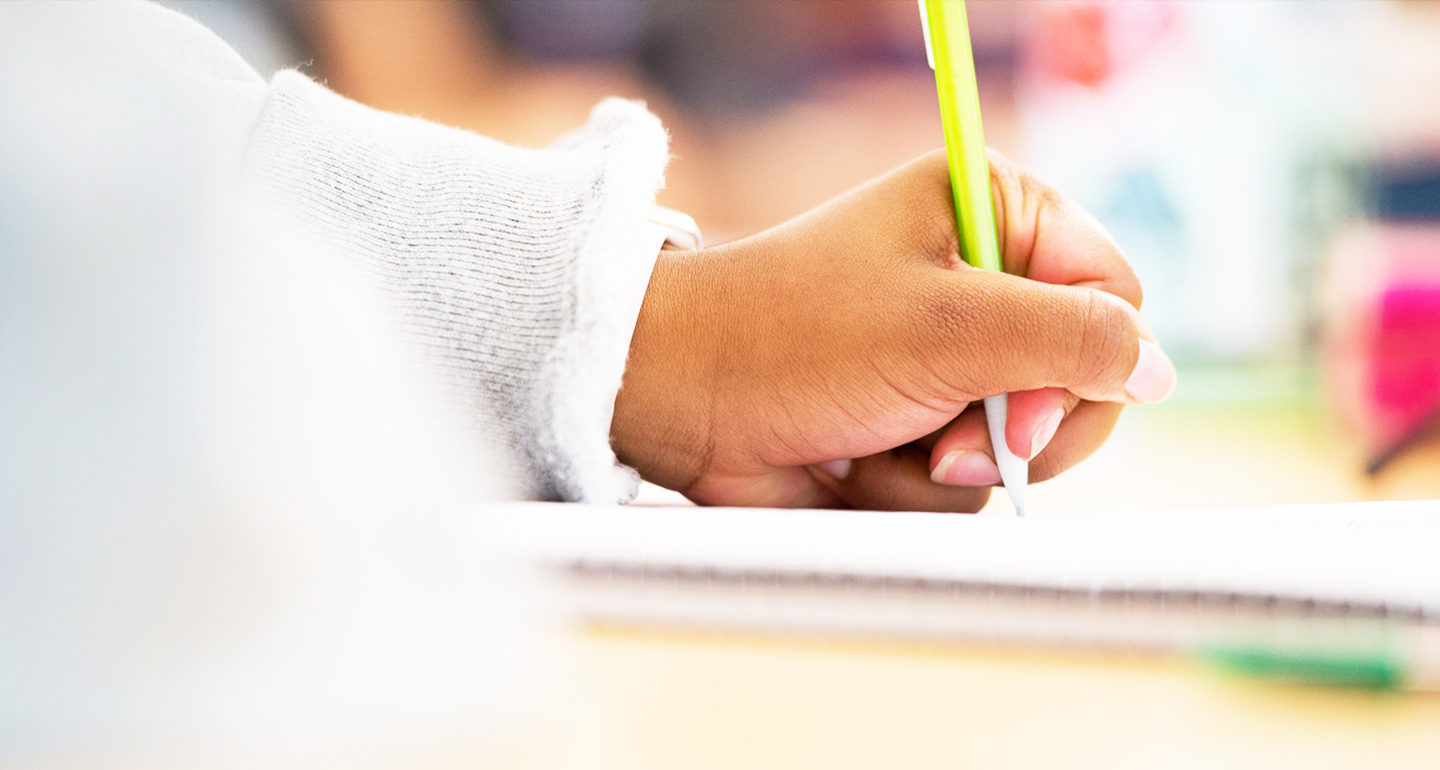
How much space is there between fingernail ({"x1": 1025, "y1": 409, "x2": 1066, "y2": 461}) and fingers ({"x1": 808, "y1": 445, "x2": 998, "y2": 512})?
0.03 meters

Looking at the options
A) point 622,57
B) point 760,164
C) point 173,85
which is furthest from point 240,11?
point 173,85

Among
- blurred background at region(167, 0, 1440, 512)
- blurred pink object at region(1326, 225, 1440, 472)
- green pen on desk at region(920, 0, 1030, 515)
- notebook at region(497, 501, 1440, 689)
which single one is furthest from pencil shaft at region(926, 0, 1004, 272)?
blurred pink object at region(1326, 225, 1440, 472)

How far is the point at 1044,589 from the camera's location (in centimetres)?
16

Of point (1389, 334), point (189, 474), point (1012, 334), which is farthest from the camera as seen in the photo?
point (1389, 334)

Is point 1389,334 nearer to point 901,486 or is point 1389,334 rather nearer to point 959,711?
point 901,486

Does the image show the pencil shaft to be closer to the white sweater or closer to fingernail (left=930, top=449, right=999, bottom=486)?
fingernail (left=930, top=449, right=999, bottom=486)

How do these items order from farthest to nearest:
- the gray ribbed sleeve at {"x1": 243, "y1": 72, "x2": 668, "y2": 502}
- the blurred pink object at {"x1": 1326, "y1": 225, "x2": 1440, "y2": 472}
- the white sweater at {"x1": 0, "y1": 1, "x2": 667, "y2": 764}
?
the blurred pink object at {"x1": 1326, "y1": 225, "x2": 1440, "y2": 472}, the gray ribbed sleeve at {"x1": 243, "y1": 72, "x2": 668, "y2": 502}, the white sweater at {"x1": 0, "y1": 1, "x2": 667, "y2": 764}

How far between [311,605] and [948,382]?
0.20 m

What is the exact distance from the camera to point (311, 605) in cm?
13

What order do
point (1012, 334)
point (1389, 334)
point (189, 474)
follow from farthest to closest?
point (1389, 334)
point (1012, 334)
point (189, 474)

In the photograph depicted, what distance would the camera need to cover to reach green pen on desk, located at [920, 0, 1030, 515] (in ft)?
0.98

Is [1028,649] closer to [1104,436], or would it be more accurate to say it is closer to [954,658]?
[954,658]

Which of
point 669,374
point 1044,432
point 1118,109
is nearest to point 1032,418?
point 1044,432

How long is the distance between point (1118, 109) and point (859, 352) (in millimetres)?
835
